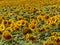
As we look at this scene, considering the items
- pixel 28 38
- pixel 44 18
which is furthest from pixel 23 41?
pixel 44 18

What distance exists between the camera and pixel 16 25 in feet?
21.8

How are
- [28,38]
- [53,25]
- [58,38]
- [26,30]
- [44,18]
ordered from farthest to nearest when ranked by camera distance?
[44,18] → [53,25] → [26,30] → [28,38] → [58,38]

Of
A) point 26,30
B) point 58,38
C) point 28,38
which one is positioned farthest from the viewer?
point 26,30

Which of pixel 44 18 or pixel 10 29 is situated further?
pixel 44 18

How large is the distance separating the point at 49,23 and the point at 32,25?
0.41 metres

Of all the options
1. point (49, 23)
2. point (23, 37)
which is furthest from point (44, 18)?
point (23, 37)

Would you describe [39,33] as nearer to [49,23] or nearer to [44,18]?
[49,23]

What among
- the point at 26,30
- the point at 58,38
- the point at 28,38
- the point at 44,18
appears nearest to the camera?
the point at 58,38

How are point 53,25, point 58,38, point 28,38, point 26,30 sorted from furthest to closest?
point 53,25 → point 26,30 → point 28,38 → point 58,38

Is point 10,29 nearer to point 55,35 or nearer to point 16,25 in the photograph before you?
point 16,25

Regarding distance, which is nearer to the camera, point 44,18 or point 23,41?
point 23,41

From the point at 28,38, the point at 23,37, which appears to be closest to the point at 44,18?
the point at 23,37

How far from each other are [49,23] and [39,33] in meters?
0.48

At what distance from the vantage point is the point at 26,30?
6090mm
